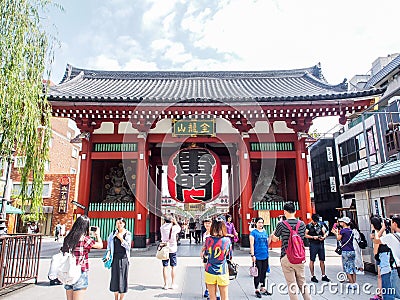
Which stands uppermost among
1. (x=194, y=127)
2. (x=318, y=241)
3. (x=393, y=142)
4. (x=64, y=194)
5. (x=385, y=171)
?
(x=194, y=127)

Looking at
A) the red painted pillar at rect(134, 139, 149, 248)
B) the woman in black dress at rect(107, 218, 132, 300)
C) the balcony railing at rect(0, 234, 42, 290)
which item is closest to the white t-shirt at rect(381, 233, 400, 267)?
the woman in black dress at rect(107, 218, 132, 300)

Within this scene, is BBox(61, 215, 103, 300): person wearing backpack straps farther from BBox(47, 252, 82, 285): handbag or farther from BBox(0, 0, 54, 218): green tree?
BBox(0, 0, 54, 218): green tree

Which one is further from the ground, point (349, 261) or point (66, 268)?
point (66, 268)

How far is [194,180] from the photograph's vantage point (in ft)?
33.6

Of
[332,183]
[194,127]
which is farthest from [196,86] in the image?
[332,183]

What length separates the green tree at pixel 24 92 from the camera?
5.44 metres

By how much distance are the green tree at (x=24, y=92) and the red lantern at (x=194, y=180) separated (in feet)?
15.9

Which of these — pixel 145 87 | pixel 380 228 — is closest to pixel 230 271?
pixel 380 228

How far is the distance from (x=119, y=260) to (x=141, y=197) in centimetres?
697

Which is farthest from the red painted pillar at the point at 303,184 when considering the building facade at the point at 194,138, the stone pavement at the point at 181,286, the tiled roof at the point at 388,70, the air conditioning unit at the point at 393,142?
the tiled roof at the point at 388,70

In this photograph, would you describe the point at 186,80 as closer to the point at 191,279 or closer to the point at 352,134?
the point at 191,279

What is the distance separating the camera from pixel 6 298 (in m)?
5.46

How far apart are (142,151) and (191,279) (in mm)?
6430

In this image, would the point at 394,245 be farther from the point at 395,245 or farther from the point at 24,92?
the point at 24,92
